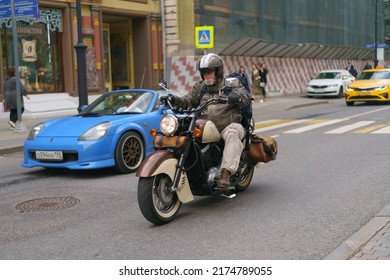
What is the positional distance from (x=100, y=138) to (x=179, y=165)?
2.93 m

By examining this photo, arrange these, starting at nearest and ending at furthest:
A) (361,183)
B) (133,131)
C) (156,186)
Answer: (156,186) → (361,183) → (133,131)

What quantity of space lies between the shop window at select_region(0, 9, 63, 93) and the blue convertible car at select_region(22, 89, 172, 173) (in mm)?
10845

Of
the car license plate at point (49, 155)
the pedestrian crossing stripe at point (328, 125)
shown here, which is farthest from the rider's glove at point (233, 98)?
the pedestrian crossing stripe at point (328, 125)

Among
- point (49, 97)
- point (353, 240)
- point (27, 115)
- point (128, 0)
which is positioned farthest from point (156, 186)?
point (128, 0)

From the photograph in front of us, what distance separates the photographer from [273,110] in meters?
22.0

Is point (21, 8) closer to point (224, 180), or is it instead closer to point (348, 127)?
point (348, 127)

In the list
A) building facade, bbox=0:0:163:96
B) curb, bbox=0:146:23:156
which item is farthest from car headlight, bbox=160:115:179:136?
building facade, bbox=0:0:163:96

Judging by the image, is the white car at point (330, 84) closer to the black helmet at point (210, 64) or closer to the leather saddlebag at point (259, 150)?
the leather saddlebag at point (259, 150)

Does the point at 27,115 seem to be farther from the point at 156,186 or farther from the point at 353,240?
the point at 353,240

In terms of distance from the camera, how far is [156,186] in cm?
558

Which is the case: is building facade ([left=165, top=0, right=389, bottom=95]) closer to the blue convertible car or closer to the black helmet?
the blue convertible car

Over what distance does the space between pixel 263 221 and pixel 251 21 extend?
2515 cm

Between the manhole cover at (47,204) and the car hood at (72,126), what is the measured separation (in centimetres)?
156

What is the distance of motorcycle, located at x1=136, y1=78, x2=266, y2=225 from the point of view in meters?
5.47
